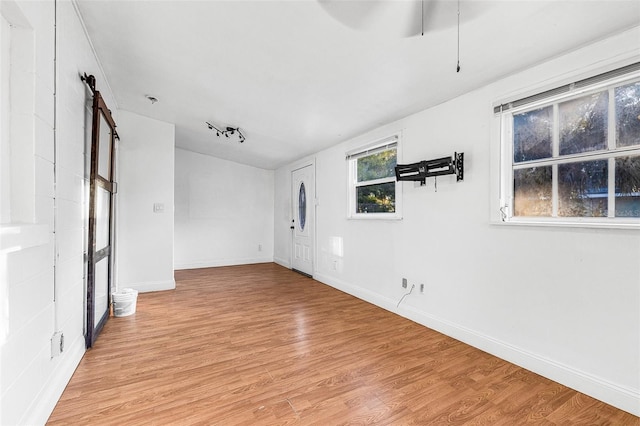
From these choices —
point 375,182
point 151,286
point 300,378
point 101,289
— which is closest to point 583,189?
point 375,182

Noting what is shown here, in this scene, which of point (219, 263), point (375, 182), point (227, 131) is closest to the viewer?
point (375, 182)

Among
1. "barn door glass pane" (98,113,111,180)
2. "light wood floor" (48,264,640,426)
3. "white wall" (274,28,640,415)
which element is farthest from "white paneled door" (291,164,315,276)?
"barn door glass pane" (98,113,111,180)

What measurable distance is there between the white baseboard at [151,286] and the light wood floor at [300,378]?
1.13 m

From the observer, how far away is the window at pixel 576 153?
1795 mm

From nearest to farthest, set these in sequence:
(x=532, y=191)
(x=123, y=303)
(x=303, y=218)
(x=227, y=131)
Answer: (x=532, y=191) → (x=123, y=303) → (x=227, y=131) → (x=303, y=218)

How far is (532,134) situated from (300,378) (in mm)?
2513

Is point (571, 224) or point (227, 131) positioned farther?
point (227, 131)

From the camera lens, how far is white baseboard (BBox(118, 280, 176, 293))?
13.7 feet

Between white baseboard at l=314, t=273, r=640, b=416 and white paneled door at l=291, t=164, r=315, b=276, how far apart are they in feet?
7.78

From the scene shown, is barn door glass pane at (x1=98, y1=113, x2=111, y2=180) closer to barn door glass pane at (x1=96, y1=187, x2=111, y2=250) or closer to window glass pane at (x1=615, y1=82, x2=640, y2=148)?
barn door glass pane at (x1=96, y1=187, x2=111, y2=250)

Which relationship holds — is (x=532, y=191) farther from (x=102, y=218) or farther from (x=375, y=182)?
(x=102, y=218)

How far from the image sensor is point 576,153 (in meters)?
2.03

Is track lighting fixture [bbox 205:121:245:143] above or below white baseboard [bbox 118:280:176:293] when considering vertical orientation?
above

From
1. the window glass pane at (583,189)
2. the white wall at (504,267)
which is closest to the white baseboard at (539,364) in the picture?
the white wall at (504,267)
